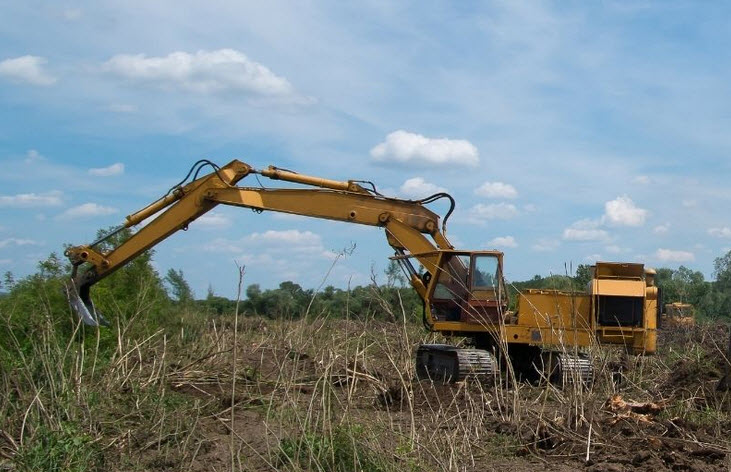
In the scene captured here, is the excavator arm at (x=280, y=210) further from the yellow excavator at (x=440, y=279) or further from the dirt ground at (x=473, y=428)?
the dirt ground at (x=473, y=428)

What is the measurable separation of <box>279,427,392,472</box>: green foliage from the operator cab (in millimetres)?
6768

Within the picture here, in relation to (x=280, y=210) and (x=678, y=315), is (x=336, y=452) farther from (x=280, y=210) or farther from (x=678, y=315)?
(x=678, y=315)

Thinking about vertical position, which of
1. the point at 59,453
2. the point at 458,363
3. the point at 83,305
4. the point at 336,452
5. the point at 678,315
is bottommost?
the point at 59,453

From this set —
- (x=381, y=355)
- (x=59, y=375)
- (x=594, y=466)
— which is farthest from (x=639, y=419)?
(x=381, y=355)

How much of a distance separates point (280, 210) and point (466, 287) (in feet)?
10.4

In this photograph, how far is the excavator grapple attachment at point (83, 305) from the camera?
13.6 m

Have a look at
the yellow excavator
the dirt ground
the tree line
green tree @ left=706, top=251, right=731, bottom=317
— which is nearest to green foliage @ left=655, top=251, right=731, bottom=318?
green tree @ left=706, top=251, right=731, bottom=317

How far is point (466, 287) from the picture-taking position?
14.0 m

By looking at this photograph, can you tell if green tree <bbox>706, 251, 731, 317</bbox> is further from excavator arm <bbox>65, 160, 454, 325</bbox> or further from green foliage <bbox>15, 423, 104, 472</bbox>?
green foliage <bbox>15, 423, 104, 472</bbox>

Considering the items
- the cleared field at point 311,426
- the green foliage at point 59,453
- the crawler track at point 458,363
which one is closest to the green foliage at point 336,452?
the cleared field at point 311,426

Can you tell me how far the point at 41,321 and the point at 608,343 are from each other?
7752mm

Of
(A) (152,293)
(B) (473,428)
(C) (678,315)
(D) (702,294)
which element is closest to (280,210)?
(A) (152,293)

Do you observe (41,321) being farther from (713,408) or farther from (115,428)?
(713,408)

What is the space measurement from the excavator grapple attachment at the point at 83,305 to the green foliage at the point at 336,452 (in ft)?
21.7
